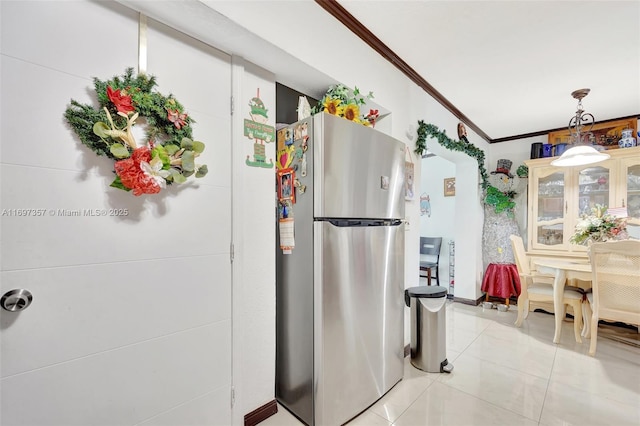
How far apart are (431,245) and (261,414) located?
389 cm

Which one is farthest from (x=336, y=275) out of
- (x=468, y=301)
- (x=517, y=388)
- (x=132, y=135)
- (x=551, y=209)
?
(x=551, y=209)

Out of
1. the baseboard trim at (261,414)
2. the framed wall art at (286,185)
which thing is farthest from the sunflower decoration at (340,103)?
the baseboard trim at (261,414)

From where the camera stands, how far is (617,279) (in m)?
2.45

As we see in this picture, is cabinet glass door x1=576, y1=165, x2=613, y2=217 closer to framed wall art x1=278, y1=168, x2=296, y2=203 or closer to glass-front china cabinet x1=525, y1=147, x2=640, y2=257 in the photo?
glass-front china cabinet x1=525, y1=147, x2=640, y2=257

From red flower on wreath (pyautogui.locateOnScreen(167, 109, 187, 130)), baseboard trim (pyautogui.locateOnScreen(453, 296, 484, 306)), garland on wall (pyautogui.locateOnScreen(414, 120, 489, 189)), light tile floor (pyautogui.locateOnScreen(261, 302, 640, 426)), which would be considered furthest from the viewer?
baseboard trim (pyautogui.locateOnScreen(453, 296, 484, 306))

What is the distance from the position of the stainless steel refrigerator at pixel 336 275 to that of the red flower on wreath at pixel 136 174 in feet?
2.66

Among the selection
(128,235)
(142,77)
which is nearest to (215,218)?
(128,235)

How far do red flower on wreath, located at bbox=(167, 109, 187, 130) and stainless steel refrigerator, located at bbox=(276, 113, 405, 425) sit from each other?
65cm

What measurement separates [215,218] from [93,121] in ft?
2.17

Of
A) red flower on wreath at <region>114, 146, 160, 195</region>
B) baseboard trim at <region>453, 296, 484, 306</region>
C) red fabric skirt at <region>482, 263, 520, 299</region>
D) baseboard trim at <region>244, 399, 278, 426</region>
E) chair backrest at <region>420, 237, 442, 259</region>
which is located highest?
red flower on wreath at <region>114, 146, 160, 195</region>

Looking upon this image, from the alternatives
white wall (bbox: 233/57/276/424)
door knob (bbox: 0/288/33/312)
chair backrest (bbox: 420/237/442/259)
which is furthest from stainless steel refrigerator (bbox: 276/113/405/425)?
chair backrest (bbox: 420/237/442/259)

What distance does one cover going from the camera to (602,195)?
348cm

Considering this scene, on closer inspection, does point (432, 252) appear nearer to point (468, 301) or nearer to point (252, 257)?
point (468, 301)

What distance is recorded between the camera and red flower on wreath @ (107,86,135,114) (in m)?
1.11
